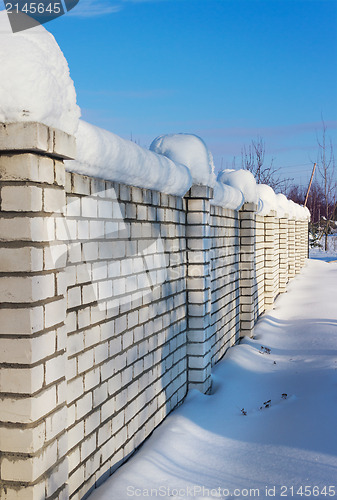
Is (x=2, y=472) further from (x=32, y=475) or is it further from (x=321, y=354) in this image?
(x=321, y=354)

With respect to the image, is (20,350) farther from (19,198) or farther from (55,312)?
(19,198)

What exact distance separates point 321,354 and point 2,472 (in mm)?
5902

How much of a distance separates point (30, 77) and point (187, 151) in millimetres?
3110

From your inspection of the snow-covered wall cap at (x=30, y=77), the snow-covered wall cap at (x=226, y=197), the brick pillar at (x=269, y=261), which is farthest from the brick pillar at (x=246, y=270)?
the snow-covered wall cap at (x=30, y=77)

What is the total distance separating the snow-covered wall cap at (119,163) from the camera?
3016 mm

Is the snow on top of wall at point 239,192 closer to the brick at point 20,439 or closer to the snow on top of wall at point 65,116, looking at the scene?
the snow on top of wall at point 65,116

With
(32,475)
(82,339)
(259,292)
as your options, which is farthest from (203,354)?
(259,292)

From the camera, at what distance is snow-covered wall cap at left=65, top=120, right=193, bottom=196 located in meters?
3.02

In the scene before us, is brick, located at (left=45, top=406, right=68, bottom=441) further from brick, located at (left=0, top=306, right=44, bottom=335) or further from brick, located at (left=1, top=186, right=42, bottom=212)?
brick, located at (left=1, top=186, right=42, bottom=212)

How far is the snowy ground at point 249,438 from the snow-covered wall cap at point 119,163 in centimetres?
205

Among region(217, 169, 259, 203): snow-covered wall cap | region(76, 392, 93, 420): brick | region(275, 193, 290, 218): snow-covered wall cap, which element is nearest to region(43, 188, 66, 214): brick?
region(76, 392, 93, 420): brick

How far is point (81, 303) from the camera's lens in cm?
313

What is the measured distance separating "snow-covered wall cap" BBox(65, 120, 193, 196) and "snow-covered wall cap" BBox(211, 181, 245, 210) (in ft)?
5.73

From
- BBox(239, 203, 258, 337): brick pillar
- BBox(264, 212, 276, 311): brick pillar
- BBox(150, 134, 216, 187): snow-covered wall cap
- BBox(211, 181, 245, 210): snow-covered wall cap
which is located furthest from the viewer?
BBox(264, 212, 276, 311): brick pillar
